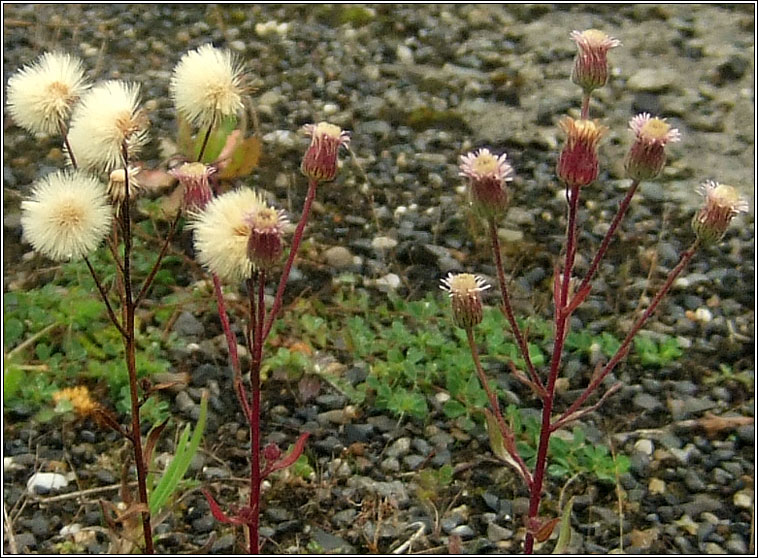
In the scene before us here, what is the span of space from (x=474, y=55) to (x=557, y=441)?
2.24m

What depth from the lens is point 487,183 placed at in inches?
63.8

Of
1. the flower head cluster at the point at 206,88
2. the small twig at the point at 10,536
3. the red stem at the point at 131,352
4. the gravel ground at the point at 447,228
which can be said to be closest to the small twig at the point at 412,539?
the gravel ground at the point at 447,228

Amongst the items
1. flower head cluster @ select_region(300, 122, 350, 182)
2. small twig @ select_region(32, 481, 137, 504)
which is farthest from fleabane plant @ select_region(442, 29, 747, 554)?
small twig @ select_region(32, 481, 137, 504)

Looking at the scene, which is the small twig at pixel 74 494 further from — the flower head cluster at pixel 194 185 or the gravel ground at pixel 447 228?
the flower head cluster at pixel 194 185

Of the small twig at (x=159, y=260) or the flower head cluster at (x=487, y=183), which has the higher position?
the flower head cluster at (x=487, y=183)

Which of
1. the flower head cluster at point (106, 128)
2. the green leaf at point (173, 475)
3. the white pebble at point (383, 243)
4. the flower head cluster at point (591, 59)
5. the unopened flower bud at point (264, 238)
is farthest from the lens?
the white pebble at point (383, 243)

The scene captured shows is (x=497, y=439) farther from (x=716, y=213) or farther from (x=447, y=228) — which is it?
(x=447, y=228)

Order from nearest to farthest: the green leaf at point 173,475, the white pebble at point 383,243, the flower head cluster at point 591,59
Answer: the flower head cluster at point 591,59 < the green leaf at point 173,475 < the white pebble at point 383,243

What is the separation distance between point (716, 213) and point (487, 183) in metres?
0.41

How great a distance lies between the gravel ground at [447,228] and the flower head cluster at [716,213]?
896 mm

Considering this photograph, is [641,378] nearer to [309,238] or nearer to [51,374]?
[309,238]

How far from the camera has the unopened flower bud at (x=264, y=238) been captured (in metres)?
1.57

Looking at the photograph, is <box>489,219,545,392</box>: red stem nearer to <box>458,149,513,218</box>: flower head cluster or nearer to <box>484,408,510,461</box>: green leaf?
<box>458,149,513,218</box>: flower head cluster

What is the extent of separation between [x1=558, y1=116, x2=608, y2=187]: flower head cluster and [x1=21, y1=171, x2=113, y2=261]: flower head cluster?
75 centimetres
